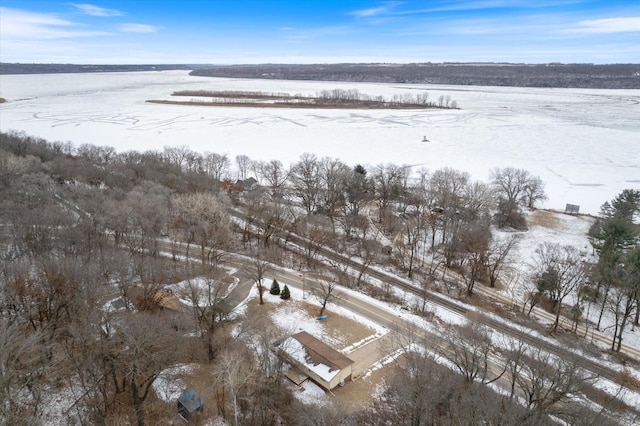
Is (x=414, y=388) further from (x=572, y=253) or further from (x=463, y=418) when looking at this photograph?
(x=572, y=253)

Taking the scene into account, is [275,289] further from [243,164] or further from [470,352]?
[243,164]

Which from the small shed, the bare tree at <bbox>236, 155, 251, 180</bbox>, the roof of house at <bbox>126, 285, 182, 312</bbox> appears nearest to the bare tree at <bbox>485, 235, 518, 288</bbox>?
the roof of house at <bbox>126, 285, 182, 312</bbox>

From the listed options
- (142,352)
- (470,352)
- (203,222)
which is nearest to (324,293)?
(470,352)

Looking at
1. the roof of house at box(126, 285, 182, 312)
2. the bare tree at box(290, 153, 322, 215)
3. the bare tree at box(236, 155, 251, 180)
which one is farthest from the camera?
the bare tree at box(236, 155, 251, 180)

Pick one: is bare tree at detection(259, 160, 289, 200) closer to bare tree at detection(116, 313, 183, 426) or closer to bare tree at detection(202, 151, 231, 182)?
bare tree at detection(202, 151, 231, 182)

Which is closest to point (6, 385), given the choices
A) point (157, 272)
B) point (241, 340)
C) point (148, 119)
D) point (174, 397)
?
point (174, 397)
